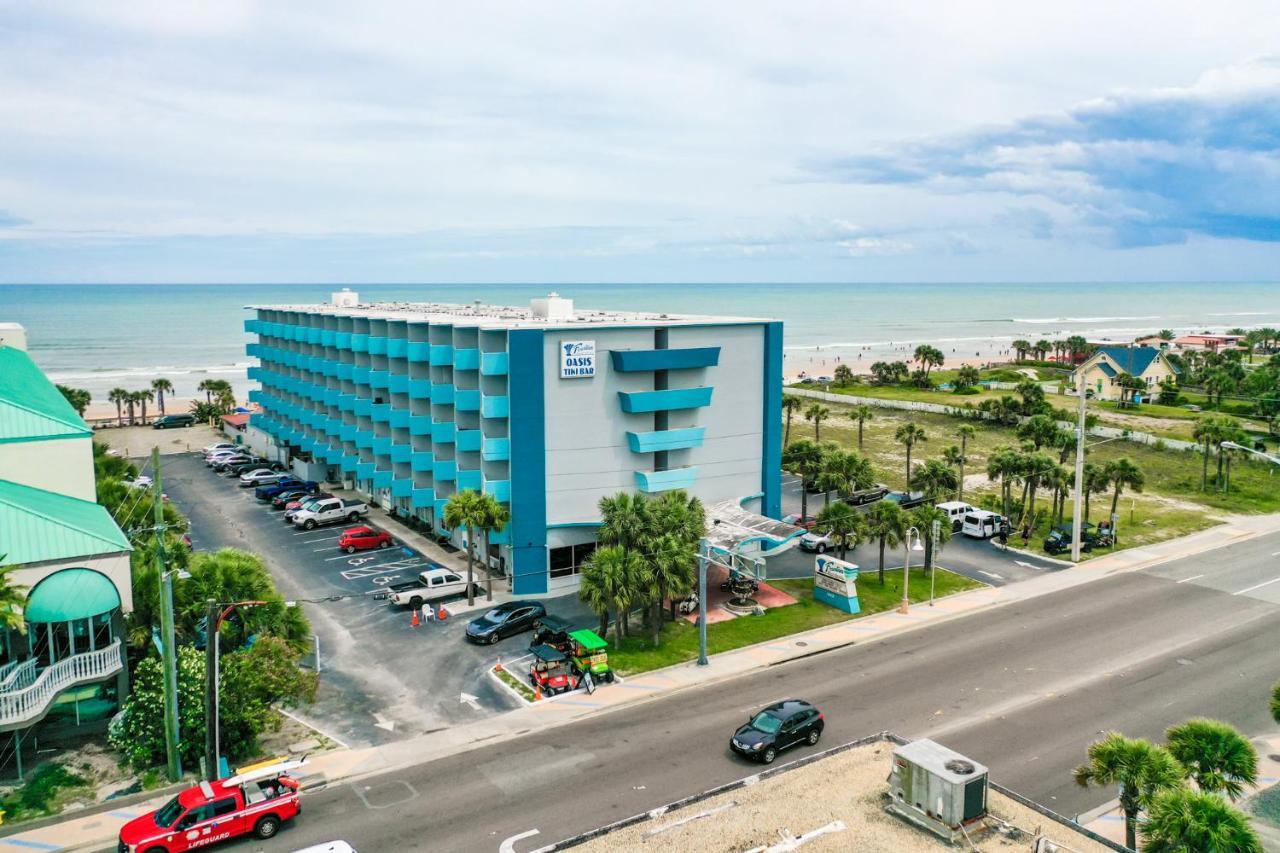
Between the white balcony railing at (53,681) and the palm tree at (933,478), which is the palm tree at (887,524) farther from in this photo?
the white balcony railing at (53,681)

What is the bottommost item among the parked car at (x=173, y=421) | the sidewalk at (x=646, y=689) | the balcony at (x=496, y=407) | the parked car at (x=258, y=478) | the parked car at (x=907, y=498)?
the sidewalk at (x=646, y=689)

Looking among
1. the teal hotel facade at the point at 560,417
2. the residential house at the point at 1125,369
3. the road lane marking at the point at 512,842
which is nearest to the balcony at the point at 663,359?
the teal hotel facade at the point at 560,417

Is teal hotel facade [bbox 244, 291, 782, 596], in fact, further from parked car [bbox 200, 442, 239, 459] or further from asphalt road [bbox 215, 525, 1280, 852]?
parked car [bbox 200, 442, 239, 459]

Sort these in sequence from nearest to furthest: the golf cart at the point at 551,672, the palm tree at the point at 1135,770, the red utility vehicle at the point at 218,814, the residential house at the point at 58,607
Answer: the palm tree at the point at 1135,770, the red utility vehicle at the point at 218,814, the residential house at the point at 58,607, the golf cart at the point at 551,672

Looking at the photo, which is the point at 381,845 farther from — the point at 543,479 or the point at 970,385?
the point at 970,385

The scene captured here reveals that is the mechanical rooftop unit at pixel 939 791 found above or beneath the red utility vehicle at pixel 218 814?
above

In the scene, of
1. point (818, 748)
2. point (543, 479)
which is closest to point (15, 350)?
point (543, 479)
